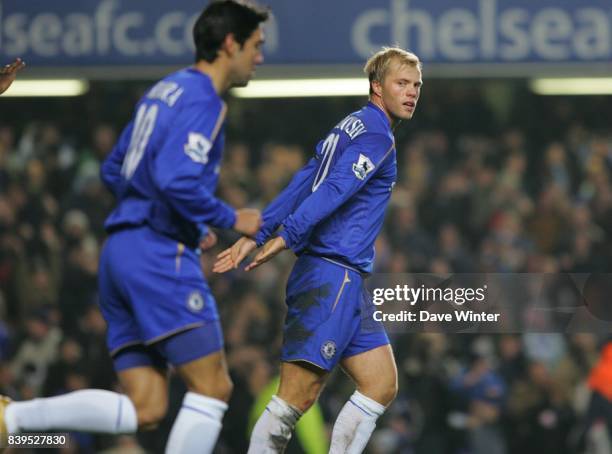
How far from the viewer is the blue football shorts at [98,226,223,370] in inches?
168

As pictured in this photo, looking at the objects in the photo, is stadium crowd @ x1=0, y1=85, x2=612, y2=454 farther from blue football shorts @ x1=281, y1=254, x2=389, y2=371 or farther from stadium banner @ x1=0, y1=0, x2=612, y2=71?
blue football shorts @ x1=281, y1=254, x2=389, y2=371

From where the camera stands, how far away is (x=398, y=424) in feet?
31.8

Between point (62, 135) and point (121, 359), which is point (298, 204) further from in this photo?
point (62, 135)

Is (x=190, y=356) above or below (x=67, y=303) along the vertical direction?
above

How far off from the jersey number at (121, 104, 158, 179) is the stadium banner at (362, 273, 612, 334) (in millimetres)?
1455

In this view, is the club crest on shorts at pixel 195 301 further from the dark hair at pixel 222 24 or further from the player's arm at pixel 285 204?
the player's arm at pixel 285 204

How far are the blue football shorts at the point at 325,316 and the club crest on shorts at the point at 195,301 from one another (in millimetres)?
947

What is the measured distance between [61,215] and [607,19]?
4628mm

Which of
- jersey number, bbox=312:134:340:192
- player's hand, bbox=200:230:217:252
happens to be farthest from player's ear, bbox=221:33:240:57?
jersey number, bbox=312:134:340:192

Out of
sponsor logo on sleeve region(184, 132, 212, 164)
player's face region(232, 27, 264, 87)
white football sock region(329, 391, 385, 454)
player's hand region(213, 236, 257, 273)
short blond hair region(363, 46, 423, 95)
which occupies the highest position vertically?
player's face region(232, 27, 264, 87)

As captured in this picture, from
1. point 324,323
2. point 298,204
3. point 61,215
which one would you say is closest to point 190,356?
point 324,323

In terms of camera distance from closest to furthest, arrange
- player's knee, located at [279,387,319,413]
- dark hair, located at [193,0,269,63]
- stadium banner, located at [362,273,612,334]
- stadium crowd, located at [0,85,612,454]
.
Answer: dark hair, located at [193,0,269,63], player's knee, located at [279,387,319,413], stadium banner, located at [362,273,612,334], stadium crowd, located at [0,85,612,454]

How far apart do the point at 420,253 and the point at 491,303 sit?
6.66 feet

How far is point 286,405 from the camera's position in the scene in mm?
5152
